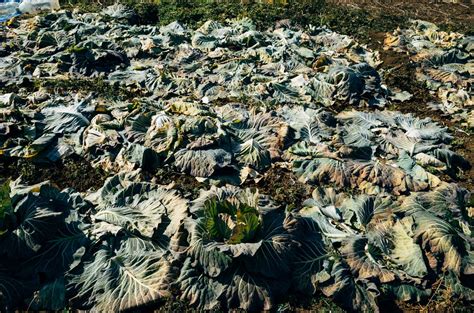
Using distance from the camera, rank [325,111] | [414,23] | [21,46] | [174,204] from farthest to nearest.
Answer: [414,23] < [21,46] < [325,111] < [174,204]

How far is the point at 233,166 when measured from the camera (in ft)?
21.4

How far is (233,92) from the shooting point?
8.62 metres

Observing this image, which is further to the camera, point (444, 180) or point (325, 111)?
point (325, 111)

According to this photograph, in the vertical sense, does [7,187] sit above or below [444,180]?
above

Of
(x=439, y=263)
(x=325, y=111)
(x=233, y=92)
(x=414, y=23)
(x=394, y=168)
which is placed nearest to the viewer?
(x=439, y=263)

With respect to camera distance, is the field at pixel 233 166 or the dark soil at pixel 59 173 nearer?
the field at pixel 233 166

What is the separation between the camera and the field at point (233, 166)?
15.7 feet

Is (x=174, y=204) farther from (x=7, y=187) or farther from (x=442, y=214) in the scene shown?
(x=442, y=214)

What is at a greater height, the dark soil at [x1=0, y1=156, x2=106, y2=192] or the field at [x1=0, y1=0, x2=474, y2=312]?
the field at [x1=0, y1=0, x2=474, y2=312]

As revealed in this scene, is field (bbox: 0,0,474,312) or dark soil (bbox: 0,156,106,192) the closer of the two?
field (bbox: 0,0,474,312)

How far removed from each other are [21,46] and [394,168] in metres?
8.76

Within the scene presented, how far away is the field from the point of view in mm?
4773

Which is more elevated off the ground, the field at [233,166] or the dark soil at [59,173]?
the field at [233,166]

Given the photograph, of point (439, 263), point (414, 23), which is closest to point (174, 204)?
point (439, 263)
